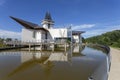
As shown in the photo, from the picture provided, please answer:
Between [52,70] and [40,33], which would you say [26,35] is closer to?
[40,33]

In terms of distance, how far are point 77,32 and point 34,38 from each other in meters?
22.7

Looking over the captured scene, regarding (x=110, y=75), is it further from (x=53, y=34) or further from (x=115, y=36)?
(x=115, y=36)

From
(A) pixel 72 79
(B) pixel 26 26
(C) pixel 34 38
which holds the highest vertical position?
(B) pixel 26 26

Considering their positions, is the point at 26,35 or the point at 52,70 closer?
the point at 52,70

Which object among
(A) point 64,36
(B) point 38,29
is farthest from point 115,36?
(B) point 38,29

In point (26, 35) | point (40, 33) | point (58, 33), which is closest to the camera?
point (26, 35)

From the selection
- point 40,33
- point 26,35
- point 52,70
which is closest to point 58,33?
point 40,33

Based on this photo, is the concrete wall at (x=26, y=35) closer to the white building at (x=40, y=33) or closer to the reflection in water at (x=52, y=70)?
the white building at (x=40, y=33)

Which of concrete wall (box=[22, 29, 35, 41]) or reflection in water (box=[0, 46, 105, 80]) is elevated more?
concrete wall (box=[22, 29, 35, 41])

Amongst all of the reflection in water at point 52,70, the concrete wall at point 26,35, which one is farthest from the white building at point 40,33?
the reflection in water at point 52,70

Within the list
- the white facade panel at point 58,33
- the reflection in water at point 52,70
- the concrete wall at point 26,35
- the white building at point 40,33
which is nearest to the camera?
the reflection in water at point 52,70

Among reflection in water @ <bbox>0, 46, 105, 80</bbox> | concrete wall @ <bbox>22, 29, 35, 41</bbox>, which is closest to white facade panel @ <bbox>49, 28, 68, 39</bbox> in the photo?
concrete wall @ <bbox>22, 29, 35, 41</bbox>

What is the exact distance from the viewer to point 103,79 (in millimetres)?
7137

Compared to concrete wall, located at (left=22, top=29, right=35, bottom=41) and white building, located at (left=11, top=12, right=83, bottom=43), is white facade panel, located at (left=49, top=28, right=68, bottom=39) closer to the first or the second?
white building, located at (left=11, top=12, right=83, bottom=43)
